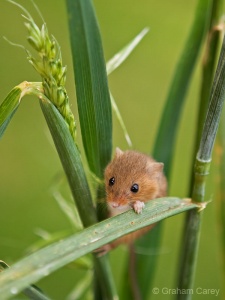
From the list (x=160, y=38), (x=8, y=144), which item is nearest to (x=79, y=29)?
(x=8, y=144)

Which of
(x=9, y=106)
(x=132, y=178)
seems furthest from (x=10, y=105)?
(x=132, y=178)

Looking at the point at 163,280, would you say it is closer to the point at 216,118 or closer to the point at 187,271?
the point at 187,271

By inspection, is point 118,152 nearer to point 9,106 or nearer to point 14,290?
point 9,106

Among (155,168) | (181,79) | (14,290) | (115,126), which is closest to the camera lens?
(14,290)

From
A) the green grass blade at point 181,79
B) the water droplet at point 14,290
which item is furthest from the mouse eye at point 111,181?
the water droplet at point 14,290

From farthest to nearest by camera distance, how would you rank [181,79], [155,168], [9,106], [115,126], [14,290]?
[115,126], [155,168], [181,79], [9,106], [14,290]

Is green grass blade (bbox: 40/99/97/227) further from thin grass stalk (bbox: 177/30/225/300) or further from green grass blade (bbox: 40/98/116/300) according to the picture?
thin grass stalk (bbox: 177/30/225/300)

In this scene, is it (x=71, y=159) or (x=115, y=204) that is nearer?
(x=71, y=159)

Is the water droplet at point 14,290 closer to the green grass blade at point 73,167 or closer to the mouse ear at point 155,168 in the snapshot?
the green grass blade at point 73,167
